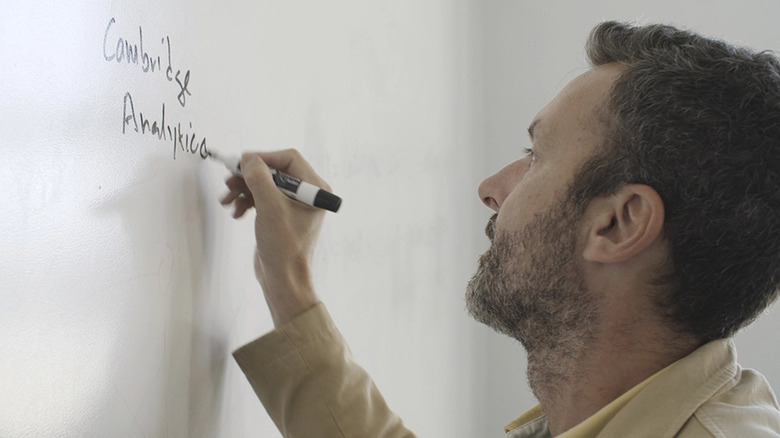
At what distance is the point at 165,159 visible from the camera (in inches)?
26.0

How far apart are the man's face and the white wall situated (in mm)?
1130

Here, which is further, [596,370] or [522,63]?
[522,63]

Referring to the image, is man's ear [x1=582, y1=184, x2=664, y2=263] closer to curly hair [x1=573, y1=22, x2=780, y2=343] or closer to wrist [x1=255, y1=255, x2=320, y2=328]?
curly hair [x1=573, y1=22, x2=780, y2=343]

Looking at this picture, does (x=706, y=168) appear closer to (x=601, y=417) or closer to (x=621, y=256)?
(x=621, y=256)

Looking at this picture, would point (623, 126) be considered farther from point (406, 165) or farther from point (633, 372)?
→ point (406, 165)

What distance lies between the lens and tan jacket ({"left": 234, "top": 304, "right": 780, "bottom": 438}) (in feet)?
2.30

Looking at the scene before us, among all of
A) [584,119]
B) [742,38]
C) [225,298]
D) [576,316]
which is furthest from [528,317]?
[742,38]

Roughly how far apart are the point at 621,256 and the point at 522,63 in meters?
1.33

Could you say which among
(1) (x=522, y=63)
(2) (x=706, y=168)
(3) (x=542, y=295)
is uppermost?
(1) (x=522, y=63)

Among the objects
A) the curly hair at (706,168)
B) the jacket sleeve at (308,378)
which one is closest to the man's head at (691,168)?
the curly hair at (706,168)

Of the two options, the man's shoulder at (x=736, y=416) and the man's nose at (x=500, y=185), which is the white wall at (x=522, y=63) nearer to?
the man's nose at (x=500, y=185)

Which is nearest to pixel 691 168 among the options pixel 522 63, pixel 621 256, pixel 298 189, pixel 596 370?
pixel 621 256

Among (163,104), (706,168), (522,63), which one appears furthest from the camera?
(522,63)

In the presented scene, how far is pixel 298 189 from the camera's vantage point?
28.7 inches
